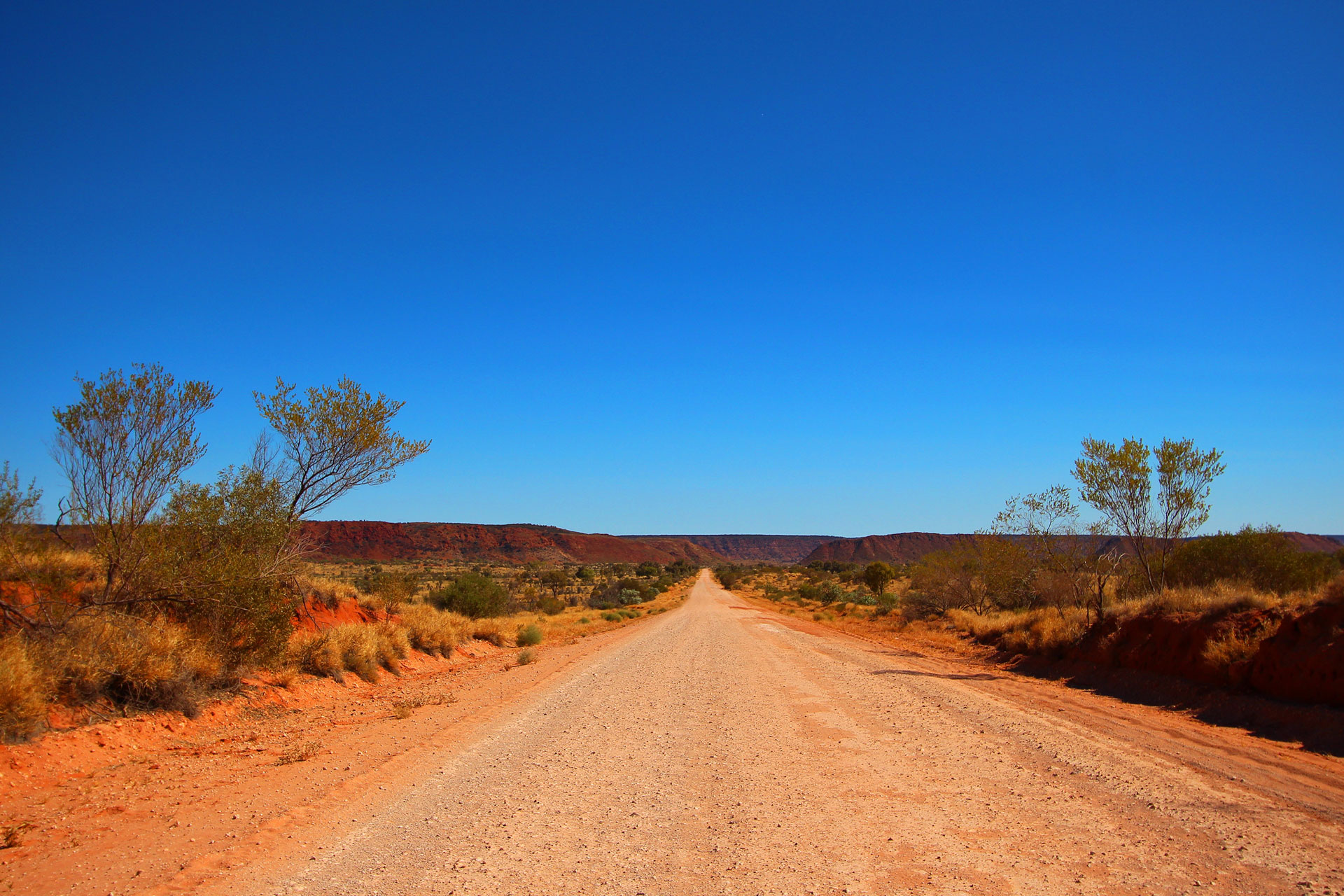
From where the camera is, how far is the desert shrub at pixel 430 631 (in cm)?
1909

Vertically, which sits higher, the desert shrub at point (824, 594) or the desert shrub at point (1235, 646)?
the desert shrub at point (1235, 646)

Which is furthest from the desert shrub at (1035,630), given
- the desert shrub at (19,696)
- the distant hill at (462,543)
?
the distant hill at (462,543)

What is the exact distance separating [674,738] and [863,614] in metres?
29.0

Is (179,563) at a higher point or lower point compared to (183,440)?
lower

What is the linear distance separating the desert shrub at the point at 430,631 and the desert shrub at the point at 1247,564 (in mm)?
20471

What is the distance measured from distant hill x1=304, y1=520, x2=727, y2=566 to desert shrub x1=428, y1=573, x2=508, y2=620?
86.1 meters

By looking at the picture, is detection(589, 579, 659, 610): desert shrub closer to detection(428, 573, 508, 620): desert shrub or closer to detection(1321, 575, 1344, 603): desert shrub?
detection(428, 573, 508, 620): desert shrub

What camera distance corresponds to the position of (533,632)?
25.3 m

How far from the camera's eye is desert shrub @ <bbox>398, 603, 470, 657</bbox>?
1909 cm

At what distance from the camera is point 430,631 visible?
63.7 feet

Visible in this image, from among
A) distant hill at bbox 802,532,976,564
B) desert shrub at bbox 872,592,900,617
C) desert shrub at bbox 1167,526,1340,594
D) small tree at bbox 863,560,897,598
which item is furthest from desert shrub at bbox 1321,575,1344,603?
distant hill at bbox 802,532,976,564

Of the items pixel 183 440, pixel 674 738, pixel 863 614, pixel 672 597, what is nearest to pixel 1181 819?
pixel 674 738

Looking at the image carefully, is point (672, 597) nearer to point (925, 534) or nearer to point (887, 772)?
point (887, 772)

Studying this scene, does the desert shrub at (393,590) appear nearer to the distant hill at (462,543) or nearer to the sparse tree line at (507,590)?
the sparse tree line at (507,590)
